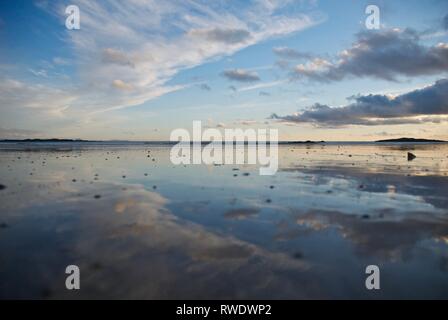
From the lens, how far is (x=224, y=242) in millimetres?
6586

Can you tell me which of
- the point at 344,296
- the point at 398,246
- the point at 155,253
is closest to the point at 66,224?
the point at 155,253

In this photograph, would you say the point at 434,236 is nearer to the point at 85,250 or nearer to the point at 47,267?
the point at 85,250

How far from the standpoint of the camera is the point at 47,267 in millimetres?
5312

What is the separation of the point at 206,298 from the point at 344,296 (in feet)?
7.00

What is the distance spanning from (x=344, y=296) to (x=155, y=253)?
3.59 m

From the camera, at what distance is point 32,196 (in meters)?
11.4

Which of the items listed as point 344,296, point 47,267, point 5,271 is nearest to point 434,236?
point 344,296

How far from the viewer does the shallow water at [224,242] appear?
4.70 metres

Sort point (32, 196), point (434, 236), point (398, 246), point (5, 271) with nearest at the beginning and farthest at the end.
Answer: point (5, 271), point (398, 246), point (434, 236), point (32, 196)

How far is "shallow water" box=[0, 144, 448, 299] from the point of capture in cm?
470

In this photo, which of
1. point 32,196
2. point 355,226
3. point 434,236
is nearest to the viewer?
point 434,236
